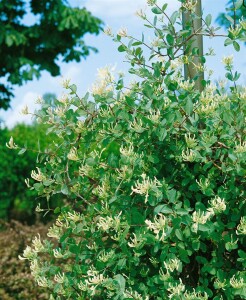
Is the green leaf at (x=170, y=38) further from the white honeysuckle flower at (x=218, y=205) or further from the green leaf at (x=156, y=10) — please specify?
the white honeysuckle flower at (x=218, y=205)

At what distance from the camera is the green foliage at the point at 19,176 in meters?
12.7

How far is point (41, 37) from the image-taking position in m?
14.5

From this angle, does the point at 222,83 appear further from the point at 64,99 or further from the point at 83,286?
the point at 83,286

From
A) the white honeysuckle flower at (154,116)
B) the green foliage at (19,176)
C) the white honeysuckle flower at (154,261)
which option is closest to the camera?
the white honeysuckle flower at (154,116)

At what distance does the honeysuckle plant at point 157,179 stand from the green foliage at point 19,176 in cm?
893

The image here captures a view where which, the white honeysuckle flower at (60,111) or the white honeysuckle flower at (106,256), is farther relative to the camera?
the white honeysuckle flower at (60,111)

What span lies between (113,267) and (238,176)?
793mm

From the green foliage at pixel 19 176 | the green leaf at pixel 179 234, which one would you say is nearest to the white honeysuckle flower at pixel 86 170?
the green leaf at pixel 179 234

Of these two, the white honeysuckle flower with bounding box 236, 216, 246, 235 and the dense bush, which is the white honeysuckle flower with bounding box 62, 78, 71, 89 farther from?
the dense bush

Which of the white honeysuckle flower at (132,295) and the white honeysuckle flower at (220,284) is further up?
the white honeysuckle flower at (220,284)

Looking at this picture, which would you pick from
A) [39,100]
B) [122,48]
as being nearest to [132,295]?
[39,100]

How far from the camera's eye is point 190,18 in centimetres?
344

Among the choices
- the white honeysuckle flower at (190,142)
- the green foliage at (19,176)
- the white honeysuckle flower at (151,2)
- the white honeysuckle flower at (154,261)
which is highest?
the green foliage at (19,176)

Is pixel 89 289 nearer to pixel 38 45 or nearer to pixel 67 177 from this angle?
pixel 67 177
